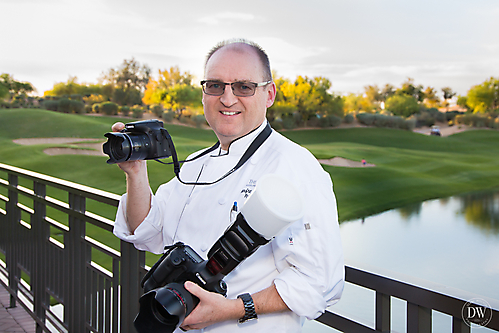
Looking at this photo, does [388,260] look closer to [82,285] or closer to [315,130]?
[82,285]

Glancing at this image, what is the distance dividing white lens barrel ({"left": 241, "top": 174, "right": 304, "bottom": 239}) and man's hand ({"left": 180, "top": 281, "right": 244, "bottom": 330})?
20cm

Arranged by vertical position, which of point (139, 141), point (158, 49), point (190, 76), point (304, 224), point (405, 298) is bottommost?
point (405, 298)

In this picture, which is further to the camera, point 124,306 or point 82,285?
point 82,285

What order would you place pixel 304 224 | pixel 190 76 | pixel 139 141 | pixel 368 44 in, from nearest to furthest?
pixel 304 224 → pixel 139 141 → pixel 190 76 → pixel 368 44

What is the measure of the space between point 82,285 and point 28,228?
921 millimetres

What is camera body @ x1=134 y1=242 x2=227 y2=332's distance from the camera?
33.2 inches

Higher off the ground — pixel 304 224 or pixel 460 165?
pixel 304 224

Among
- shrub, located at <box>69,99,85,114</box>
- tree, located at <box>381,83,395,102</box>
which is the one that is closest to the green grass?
shrub, located at <box>69,99,85,114</box>

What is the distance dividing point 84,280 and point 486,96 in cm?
5805

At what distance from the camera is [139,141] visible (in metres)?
1.16

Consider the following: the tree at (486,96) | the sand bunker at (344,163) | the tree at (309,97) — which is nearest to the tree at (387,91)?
the tree at (486,96)

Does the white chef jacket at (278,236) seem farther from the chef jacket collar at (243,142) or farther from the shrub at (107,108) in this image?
the shrub at (107,108)

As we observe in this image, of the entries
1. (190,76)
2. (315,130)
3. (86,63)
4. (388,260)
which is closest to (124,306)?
(388,260)

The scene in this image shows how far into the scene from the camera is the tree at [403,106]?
48.9 metres
